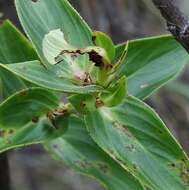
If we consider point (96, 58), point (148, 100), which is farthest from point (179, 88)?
point (96, 58)

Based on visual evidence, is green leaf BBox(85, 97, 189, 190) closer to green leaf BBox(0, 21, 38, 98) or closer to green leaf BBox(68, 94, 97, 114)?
green leaf BBox(68, 94, 97, 114)

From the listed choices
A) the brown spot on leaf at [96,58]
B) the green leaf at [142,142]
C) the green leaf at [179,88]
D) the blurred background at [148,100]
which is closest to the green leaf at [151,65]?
the green leaf at [142,142]

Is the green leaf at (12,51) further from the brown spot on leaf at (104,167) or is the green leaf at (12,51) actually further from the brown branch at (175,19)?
the brown branch at (175,19)

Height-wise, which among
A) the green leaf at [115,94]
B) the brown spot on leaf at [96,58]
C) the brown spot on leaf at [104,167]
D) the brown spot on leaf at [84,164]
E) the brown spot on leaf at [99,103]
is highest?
the brown spot on leaf at [96,58]

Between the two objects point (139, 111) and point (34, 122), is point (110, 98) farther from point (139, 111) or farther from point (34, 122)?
point (34, 122)

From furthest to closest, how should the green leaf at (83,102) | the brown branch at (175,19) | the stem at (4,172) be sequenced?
the stem at (4,172)
the green leaf at (83,102)
the brown branch at (175,19)

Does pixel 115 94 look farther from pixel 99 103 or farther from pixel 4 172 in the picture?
pixel 4 172

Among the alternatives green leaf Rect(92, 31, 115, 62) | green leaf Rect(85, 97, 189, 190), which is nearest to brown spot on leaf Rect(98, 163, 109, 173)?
green leaf Rect(85, 97, 189, 190)
